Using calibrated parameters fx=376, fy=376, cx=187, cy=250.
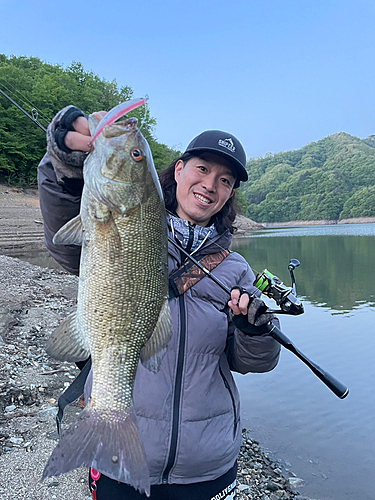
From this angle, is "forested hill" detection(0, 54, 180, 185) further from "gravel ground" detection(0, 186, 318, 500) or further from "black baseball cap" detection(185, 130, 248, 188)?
"black baseball cap" detection(185, 130, 248, 188)

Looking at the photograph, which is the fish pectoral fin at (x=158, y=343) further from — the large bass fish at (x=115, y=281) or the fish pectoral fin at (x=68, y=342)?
the fish pectoral fin at (x=68, y=342)

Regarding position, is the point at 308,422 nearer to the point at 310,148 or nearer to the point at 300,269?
the point at 300,269

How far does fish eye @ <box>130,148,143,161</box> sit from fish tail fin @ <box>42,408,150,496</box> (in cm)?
120

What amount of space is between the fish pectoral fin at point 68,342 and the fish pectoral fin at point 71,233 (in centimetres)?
37

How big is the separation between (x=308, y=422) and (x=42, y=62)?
175ft

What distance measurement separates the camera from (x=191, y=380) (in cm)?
201

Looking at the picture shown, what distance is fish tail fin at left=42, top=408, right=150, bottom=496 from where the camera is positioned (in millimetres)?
1604

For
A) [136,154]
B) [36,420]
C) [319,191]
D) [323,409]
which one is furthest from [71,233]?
[319,191]

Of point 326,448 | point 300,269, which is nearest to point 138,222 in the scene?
point 326,448

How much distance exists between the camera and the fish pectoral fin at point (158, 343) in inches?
72.3

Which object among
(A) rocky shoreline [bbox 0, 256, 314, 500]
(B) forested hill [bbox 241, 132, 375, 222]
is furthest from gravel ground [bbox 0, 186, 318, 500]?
(B) forested hill [bbox 241, 132, 375, 222]

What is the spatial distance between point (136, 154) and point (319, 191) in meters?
135

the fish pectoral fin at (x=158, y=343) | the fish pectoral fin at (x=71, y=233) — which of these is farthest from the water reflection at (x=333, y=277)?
the fish pectoral fin at (x=71, y=233)

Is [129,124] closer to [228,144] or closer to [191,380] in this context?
[228,144]
